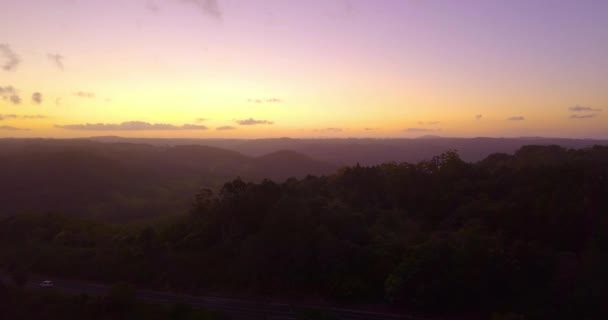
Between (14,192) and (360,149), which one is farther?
(360,149)

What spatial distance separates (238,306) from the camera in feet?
52.1

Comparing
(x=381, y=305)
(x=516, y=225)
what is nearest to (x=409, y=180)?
(x=516, y=225)

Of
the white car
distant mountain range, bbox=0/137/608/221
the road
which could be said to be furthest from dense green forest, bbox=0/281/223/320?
distant mountain range, bbox=0/137/608/221

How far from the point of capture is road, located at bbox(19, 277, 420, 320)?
49.3ft

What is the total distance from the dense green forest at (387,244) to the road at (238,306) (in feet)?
2.63

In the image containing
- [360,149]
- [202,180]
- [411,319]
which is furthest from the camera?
[360,149]

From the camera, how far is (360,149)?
78.7 metres

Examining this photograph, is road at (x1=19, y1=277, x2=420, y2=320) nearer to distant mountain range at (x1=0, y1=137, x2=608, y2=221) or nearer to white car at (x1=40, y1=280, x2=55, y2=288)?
white car at (x1=40, y1=280, x2=55, y2=288)

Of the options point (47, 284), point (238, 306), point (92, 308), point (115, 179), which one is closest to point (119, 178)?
point (115, 179)

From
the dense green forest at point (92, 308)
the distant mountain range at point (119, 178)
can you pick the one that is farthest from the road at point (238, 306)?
the distant mountain range at point (119, 178)

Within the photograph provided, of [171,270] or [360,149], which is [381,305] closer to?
[171,270]

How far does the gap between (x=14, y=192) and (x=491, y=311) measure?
112 feet

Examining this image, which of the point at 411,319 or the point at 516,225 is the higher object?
the point at 516,225

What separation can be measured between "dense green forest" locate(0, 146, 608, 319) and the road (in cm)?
80
